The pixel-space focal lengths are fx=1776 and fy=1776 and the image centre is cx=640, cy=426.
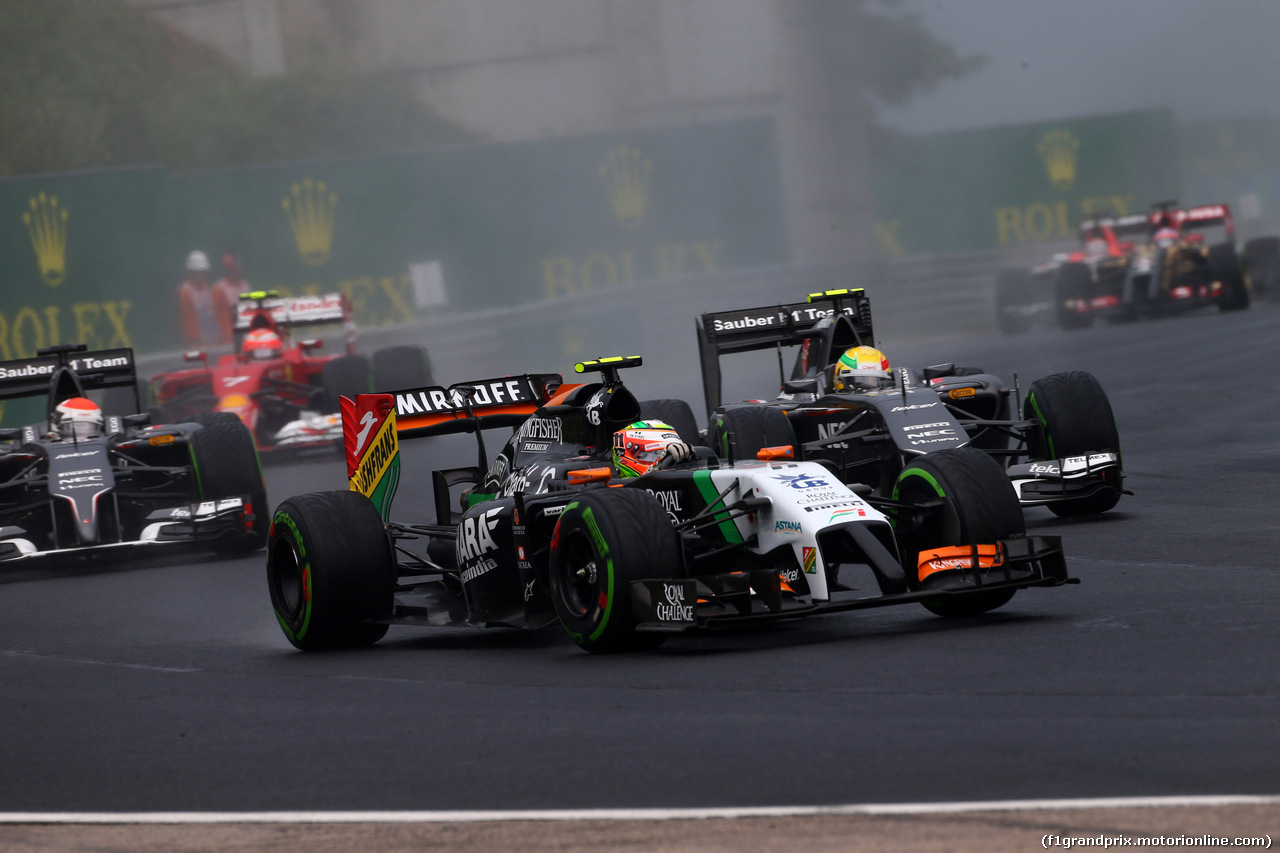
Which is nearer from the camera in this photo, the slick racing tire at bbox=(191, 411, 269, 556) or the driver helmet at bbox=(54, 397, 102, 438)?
the slick racing tire at bbox=(191, 411, 269, 556)

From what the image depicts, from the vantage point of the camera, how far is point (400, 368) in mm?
25156

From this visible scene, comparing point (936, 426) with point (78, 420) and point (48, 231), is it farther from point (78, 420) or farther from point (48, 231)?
point (48, 231)

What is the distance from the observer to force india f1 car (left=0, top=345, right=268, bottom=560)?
52.6ft

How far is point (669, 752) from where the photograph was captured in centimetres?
665

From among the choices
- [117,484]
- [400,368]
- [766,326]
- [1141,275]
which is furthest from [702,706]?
[1141,275]

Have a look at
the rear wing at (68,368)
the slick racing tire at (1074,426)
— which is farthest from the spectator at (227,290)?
the slick racing tire at (1074,426)

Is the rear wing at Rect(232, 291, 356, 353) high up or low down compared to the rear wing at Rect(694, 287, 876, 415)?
up

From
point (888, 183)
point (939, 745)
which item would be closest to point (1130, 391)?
point (939, 745)

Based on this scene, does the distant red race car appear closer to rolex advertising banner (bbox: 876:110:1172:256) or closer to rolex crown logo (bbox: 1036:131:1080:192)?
rolex advertising banner (bbox: 876:110:1172:256)

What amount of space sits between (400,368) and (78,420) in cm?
823

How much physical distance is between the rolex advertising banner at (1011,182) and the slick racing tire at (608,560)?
36703mm

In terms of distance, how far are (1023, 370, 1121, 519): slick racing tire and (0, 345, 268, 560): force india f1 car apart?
7.35 metres

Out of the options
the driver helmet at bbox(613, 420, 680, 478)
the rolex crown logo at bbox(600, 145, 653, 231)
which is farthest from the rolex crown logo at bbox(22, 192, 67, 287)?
the driver helmet at bbox(613, 420, 680, 478)

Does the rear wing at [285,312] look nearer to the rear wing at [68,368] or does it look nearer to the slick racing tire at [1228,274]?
the rear wing at [68,368]
